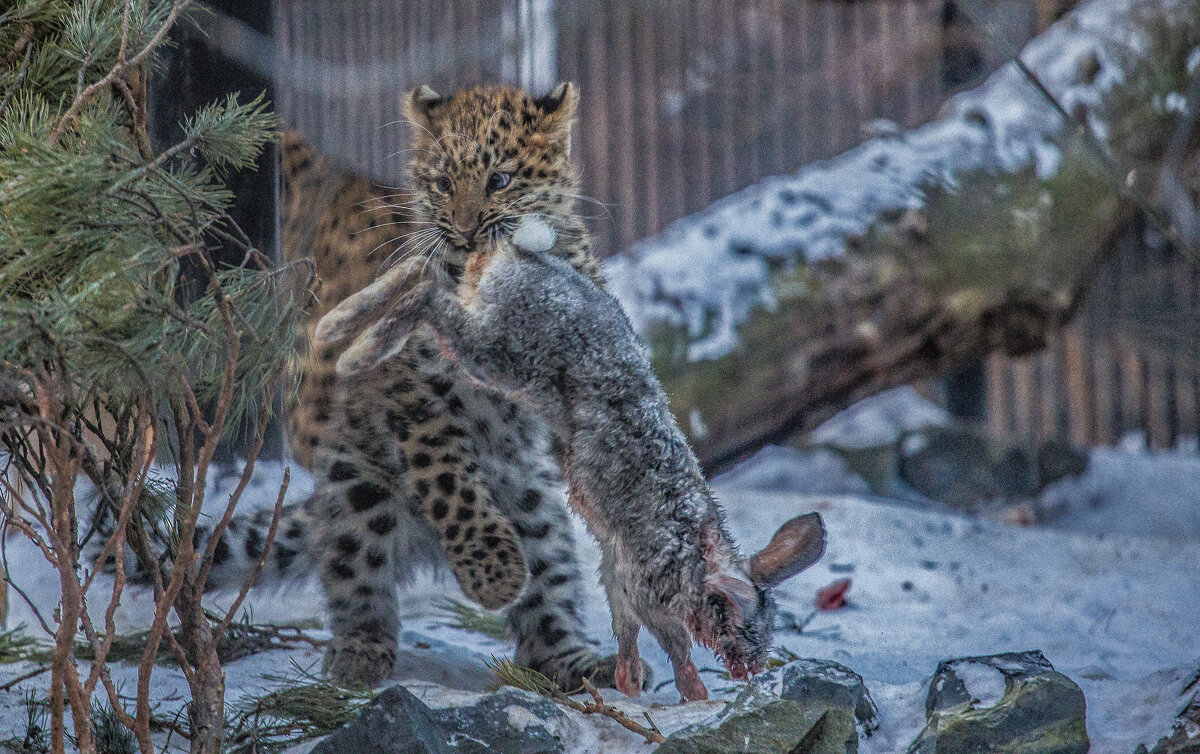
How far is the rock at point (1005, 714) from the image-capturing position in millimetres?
2188

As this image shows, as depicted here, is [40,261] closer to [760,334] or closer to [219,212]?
[219,212]

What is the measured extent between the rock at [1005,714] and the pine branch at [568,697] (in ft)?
1.79

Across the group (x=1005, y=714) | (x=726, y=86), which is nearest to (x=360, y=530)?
(x=1005, y=714)

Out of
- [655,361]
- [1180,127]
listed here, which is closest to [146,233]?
[655,361]

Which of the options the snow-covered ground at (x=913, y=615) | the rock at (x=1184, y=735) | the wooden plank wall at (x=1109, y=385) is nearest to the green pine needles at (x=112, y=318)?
the snow-covered ground at (x=913, y=615)

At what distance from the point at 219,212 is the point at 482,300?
617 millimetres

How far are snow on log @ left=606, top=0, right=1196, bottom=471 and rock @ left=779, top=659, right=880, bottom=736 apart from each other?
261 cm

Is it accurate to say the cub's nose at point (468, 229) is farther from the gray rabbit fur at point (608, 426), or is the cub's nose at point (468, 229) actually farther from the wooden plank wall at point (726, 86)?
the wooden plank wall at point (726, 86)

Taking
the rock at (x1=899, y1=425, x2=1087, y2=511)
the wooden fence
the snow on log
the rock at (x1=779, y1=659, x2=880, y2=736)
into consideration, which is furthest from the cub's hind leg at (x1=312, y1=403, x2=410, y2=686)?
the wooden fence

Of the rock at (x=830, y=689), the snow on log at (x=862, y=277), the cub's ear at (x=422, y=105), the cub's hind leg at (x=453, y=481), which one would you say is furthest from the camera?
the snow on log at (x=862, y=277)

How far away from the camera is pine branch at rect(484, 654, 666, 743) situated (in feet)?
7.14

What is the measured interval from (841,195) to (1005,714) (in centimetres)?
362

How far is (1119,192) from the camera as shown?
533cm

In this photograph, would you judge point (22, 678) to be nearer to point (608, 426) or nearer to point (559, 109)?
point (608, 426)
